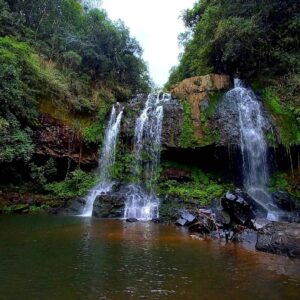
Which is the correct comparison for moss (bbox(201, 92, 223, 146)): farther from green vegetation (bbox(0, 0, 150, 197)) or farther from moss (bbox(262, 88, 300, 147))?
green vegetation (bbox(0, 0, 150, 197))

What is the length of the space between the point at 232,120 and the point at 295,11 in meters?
7.80

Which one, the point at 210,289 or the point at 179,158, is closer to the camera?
the point at 210,289

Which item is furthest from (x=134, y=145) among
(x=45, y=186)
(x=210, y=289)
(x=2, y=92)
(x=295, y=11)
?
(x=210, y=289)

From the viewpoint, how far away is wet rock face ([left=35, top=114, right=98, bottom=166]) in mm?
18577

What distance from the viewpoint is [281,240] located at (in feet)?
26.5

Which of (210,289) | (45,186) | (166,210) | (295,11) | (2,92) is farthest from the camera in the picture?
(295,11)

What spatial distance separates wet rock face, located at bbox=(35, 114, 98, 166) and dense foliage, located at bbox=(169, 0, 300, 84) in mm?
9625

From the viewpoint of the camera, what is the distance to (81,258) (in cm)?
697

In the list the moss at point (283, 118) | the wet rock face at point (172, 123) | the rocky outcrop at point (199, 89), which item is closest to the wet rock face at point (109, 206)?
the wet rock face at point (172, 123)

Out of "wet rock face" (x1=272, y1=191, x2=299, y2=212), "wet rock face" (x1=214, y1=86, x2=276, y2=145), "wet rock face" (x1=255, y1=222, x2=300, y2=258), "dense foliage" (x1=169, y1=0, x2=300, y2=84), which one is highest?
"dense foliage" (x1=169, y1=0, x2=300, y2=84)

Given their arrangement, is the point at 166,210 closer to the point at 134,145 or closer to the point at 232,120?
the point at 134,145

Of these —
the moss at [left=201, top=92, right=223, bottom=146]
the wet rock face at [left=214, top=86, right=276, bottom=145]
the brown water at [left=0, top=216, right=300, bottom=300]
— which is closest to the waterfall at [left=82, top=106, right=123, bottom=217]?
the moss at [left=201, top=92, right=223, bottom=146]

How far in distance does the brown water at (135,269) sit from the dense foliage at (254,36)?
13.6 metres

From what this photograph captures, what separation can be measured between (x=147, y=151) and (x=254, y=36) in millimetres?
8837
